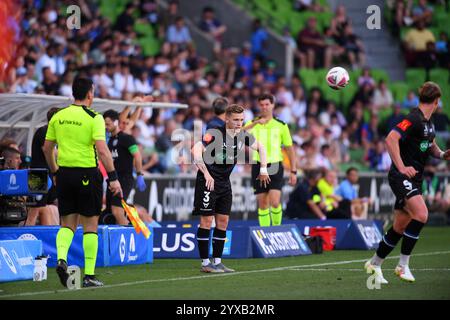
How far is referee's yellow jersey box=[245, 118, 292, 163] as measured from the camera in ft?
62.6

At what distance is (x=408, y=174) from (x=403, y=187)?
0.22 metres

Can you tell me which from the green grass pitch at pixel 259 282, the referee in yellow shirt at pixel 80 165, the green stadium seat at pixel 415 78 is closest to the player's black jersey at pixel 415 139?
the green grass pitch at pixel 259 282

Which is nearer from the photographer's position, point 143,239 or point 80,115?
point 80,115

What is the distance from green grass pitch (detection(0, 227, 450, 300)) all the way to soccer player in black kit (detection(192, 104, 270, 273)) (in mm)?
408

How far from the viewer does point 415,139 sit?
13.1 m


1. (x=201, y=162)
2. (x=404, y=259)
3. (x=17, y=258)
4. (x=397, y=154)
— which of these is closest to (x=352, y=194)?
A: (x=201, y=162)

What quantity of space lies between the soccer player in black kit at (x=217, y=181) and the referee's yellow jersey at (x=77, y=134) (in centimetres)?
246

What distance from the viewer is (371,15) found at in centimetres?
3638

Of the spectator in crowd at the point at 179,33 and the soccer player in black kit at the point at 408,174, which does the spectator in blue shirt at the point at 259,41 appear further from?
the soccer player in black kit at the point at 408,174

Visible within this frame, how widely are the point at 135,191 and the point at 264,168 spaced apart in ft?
24.7

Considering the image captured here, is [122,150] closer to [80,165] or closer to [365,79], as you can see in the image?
[80,165]

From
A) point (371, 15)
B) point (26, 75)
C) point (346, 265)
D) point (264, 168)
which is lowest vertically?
point (346, 265)
